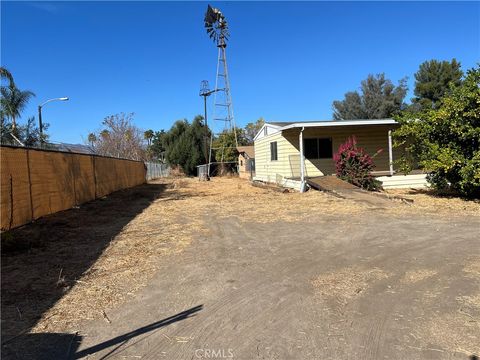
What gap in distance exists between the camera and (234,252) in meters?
7.18

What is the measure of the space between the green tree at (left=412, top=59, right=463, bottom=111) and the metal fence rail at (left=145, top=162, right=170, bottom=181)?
2794 cm

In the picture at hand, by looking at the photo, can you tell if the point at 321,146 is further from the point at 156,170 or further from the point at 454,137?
the point at 156,170

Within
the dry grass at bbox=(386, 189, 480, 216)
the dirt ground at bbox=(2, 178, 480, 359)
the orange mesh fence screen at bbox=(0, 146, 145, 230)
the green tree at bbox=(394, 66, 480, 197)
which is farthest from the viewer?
the green tree at bbox=(394, 66, 480, 197)

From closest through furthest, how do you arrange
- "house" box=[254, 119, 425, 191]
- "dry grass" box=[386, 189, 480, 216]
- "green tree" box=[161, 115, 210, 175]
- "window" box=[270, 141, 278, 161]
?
"dry grass" box=[386, 189, 480, 216], "house" box=[254, 119, 425, 191], "window" box=[270, 141, 278, 161], "green tree" box=[161, 115, 210, 175]

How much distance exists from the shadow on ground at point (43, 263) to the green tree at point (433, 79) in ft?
131

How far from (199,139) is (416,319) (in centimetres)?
5350

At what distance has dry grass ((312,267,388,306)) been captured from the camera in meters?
4.84

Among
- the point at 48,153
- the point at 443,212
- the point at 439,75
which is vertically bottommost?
the point at 443,212

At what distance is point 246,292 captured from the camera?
16.5ft

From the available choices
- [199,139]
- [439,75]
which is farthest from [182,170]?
[439,75]

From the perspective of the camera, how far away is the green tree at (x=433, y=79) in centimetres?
4303

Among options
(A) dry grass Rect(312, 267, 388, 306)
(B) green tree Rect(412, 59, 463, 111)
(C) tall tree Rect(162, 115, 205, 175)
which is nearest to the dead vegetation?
(A) dry grass Rect(312, 267, 388, 306)

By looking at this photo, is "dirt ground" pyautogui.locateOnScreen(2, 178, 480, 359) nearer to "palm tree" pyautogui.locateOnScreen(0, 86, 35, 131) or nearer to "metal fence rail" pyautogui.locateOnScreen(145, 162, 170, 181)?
"palm tree" pyautogui.locateOnScreen(0, 86, 35, 131)

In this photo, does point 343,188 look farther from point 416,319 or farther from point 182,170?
point 182,170
